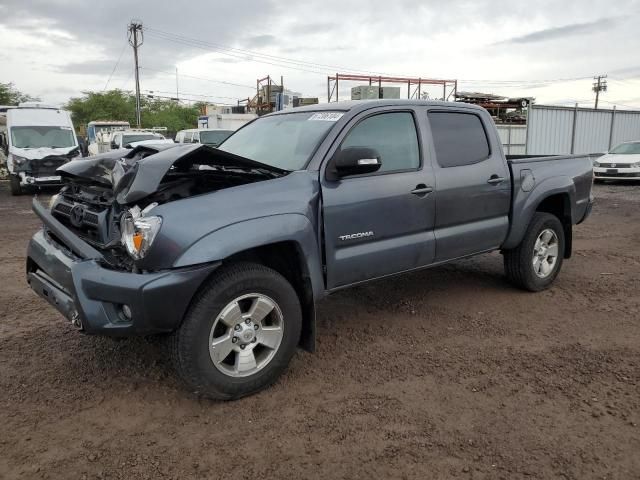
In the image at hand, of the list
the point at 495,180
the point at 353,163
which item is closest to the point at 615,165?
the point at 495,180

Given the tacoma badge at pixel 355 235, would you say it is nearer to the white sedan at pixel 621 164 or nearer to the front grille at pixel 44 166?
the front grille at pixel 44 166

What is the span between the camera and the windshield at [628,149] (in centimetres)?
1664

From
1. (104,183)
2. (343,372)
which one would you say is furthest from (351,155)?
(104,183)

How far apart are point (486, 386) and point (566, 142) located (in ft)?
71.1

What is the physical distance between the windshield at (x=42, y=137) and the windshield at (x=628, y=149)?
56.8 feet

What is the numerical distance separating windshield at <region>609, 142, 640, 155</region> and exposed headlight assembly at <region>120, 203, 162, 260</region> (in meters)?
17.8

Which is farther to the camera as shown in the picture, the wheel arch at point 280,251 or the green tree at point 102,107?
the green tree at point 102,107

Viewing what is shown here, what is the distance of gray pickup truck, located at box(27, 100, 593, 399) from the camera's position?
284cm

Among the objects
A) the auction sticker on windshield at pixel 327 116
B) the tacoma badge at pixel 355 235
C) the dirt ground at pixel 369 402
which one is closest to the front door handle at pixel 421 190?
the tacoma badge at pixel 355 235

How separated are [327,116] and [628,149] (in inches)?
650

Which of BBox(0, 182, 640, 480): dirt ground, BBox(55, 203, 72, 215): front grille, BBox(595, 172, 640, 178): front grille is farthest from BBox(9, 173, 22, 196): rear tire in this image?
BBox(595, 172, 640, 178): front grille

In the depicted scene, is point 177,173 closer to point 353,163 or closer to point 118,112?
point 353,163

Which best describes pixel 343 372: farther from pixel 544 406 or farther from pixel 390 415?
pixel 544 406

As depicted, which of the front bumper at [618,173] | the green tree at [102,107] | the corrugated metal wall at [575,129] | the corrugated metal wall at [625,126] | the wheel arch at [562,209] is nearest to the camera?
the wheel arch at [562,209]
